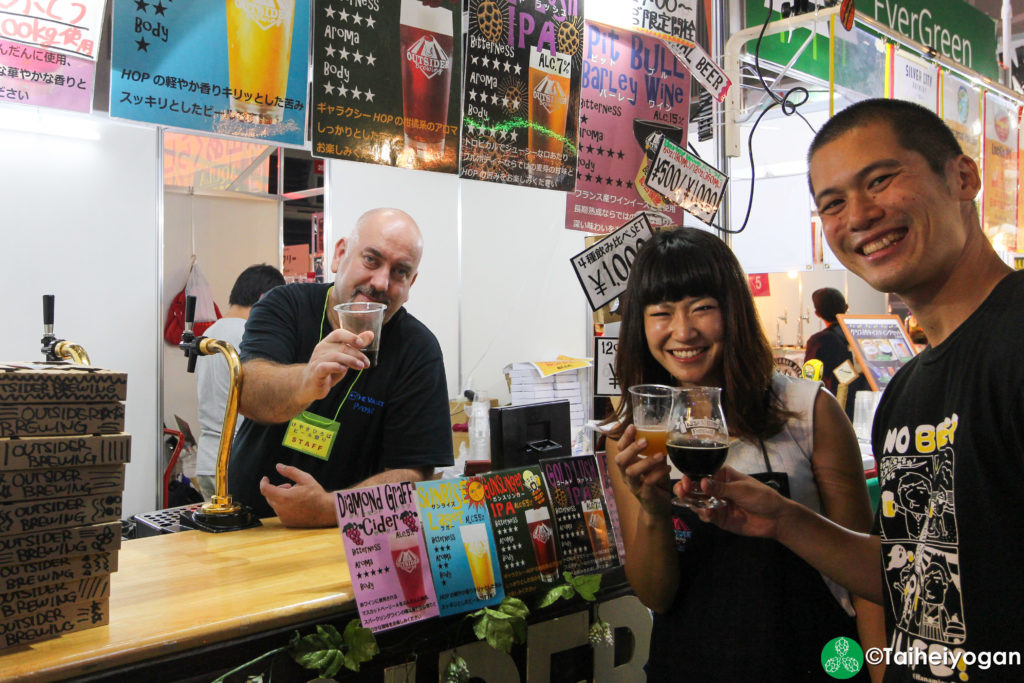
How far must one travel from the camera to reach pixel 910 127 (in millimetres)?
1366

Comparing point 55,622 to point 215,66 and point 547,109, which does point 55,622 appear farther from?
point 547,109

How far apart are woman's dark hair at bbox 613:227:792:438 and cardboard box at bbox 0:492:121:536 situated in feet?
3.46

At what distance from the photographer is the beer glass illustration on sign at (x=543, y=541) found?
1951 millimetres

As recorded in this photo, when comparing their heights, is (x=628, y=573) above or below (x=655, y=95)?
below

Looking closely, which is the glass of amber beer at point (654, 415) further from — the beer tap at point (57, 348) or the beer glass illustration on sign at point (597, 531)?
the beer tap at point (57, 348)

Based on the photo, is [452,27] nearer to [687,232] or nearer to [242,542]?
[687,232]

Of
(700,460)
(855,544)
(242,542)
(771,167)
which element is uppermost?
(771,167)

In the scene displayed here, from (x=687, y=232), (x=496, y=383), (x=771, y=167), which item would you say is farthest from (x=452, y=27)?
(x=771, y=167)

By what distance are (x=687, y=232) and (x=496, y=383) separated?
11.5ft

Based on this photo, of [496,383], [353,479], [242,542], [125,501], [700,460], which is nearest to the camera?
[700,460]

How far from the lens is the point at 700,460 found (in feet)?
4.85

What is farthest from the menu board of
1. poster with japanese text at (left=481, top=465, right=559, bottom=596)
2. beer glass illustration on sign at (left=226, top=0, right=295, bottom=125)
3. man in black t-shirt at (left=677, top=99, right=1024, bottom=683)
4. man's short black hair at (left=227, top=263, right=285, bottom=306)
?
beer glass illustration on sign at (left=226, top=0, right=295, bottom=125)

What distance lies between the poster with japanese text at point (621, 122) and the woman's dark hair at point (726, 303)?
1.20 meters

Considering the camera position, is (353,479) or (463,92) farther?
(463,92)
